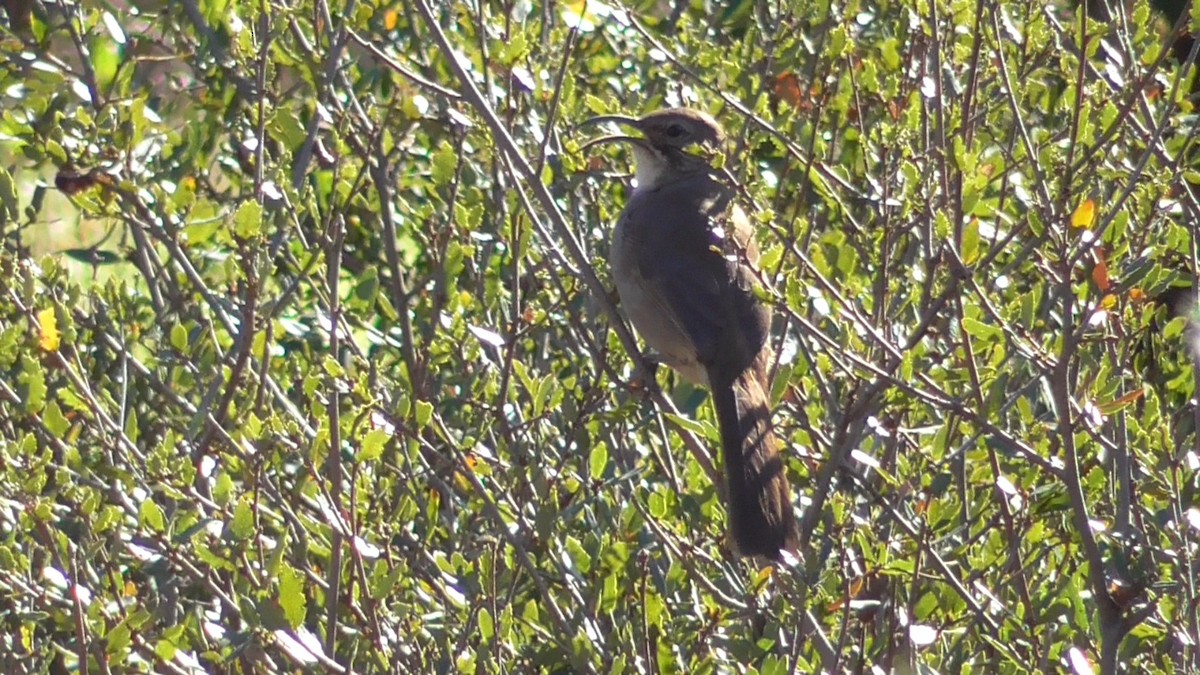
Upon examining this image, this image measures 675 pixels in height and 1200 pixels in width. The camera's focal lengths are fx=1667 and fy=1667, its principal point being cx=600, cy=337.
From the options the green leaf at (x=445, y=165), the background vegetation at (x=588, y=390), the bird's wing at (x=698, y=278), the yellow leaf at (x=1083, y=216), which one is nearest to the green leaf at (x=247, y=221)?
the background vegetation at (x=588, y=390)

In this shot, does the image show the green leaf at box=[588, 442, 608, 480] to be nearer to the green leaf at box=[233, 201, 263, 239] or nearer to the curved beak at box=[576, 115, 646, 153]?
the green leaf at box=[233, 201, 263, 239]

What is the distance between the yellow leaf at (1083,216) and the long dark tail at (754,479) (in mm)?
874

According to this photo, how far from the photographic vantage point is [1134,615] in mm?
2941

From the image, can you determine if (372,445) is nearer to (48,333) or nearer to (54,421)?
(54,421)

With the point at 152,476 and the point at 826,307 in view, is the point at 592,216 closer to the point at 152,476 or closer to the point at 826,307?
the point at 826,307

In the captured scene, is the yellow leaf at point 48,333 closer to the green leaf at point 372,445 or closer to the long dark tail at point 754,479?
the green leaf at point 372,445

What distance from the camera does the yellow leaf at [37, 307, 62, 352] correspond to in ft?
10.5

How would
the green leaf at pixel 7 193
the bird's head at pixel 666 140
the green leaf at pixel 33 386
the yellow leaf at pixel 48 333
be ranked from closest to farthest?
the green leaf at pixel 33 386, the yellow leaf at pixel 48 333, the green leaf at pixel 7 193, the bird's head at pixel 666 140

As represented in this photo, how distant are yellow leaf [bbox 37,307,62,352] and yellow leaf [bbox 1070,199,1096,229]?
6.28ft

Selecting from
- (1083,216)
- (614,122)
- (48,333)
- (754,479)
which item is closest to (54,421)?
(48,333)

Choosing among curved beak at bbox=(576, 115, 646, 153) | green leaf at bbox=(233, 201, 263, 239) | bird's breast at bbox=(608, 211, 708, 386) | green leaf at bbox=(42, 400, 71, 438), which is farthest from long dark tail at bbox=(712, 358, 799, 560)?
green leaf at bbox=(42, 400, 71, 438)

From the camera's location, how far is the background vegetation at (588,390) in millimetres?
3018

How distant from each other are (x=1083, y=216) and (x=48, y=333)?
194cm

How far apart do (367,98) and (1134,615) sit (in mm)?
2794
